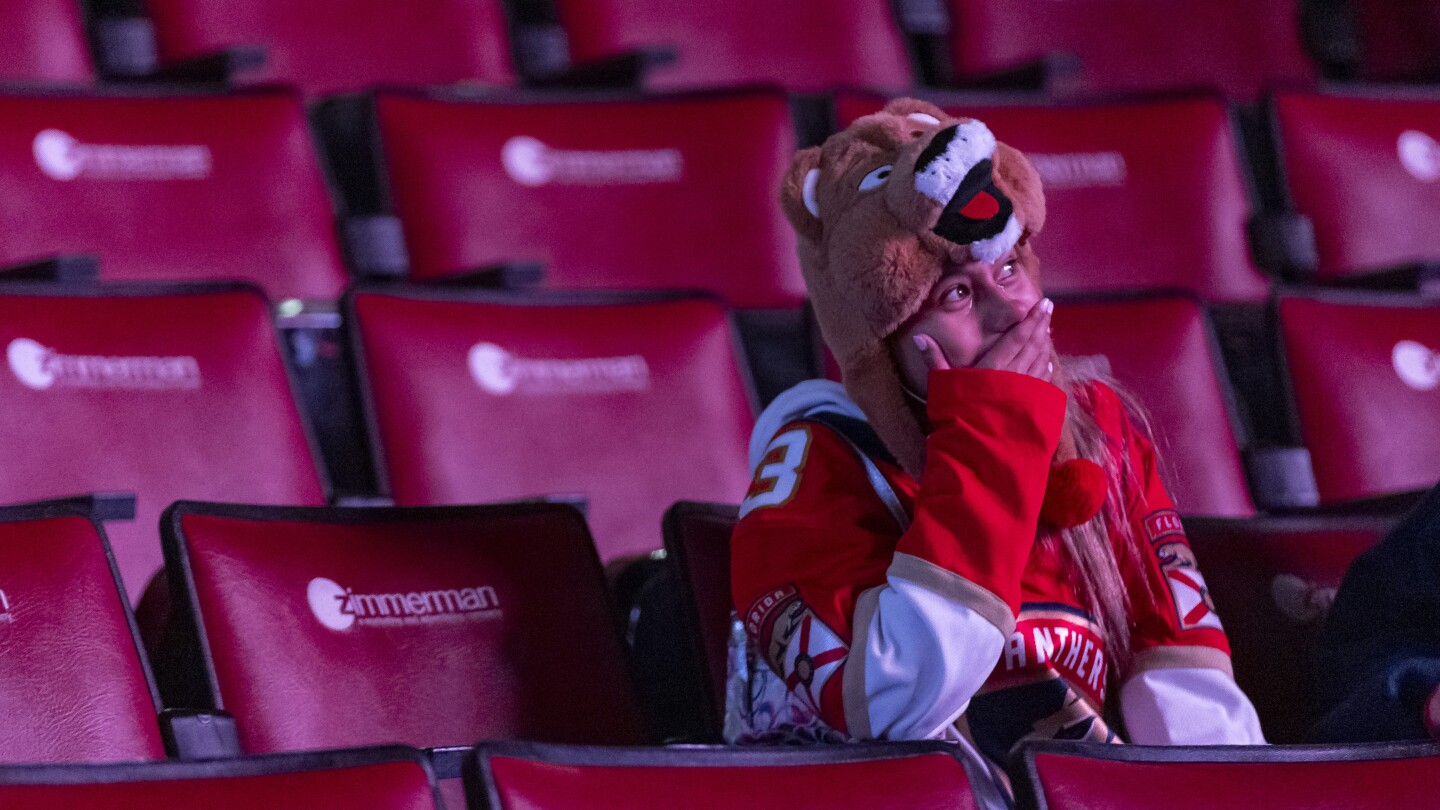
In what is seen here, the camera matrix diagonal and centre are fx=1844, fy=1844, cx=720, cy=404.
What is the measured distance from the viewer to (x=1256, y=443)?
1.33 metres

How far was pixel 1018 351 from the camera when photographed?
84cm

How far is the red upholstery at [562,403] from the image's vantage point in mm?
1141

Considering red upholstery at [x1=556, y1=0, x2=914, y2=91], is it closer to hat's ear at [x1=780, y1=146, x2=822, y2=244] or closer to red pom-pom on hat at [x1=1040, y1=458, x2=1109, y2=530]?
hat's ear at [x1=780, y1=146, x2=822, y2=244]

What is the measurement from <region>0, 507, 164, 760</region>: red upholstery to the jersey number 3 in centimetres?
29

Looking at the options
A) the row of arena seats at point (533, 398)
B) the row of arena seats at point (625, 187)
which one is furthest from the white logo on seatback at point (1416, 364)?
the row of arena seats at point (625, 187)

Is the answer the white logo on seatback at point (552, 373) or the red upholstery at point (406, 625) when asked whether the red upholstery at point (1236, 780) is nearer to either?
the red upholstery at point (406, 625)

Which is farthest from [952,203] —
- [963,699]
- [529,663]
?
[529,663]

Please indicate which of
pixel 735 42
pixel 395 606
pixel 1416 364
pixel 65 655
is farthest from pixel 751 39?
pixel 65 655

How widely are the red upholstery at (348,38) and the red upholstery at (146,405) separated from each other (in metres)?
0.41

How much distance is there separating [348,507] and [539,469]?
24cm

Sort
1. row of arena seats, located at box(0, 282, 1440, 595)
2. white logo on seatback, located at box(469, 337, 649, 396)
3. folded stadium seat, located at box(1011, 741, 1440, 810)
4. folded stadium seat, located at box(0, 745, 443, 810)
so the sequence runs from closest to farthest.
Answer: folded stadium seat, located at box(0, 745, 443, 810) < folded stadium seat, located at box(1011, 741, 1440, 810) < row of arena seats, located at box(0, 282, 1440, 595) < white logo on seatback, located at box(469, 337, 649, 396)

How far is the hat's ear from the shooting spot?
0.89m

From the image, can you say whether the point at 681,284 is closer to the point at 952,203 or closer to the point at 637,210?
the point at 637,210

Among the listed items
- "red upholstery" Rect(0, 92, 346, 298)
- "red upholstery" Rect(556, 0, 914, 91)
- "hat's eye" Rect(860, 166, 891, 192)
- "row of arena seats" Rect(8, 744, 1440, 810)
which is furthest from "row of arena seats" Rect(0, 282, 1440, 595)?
"red upholstery" Rect(556, 0, 914, 91)
